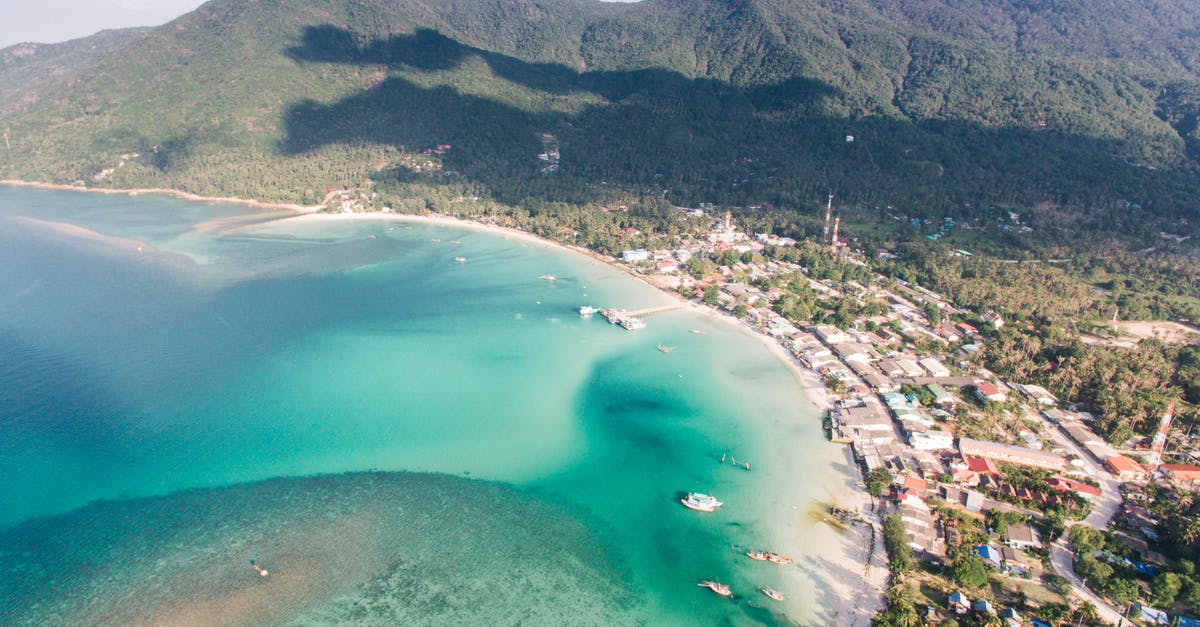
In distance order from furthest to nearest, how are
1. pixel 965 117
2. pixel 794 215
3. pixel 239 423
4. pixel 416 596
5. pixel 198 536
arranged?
pixel 965 117, pixel 794 215, pixel 239 423, pixel 198 536, pixel 416 596

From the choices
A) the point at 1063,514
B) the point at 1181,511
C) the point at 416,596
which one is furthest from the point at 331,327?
the point at 1181,511

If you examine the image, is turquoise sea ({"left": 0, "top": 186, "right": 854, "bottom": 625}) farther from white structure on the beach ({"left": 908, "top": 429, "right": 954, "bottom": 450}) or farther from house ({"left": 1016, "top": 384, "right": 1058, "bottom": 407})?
house ({"left": 1016, "top": 384, "right": 1058, "bottom": 407})

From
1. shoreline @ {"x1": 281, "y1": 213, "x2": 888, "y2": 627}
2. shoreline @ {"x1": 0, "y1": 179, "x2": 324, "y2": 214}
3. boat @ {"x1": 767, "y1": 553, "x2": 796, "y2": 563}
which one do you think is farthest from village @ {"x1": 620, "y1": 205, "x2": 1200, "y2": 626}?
shoreline @ {"x1": 0, "y1": 179, "x2": 324, "y2": 214}

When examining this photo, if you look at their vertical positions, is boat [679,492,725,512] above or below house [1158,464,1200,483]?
below

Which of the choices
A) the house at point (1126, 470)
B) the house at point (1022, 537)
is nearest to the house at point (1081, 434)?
the house at point (1126, 470)

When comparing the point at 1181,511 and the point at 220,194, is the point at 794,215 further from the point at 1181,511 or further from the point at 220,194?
the point at 220,194
